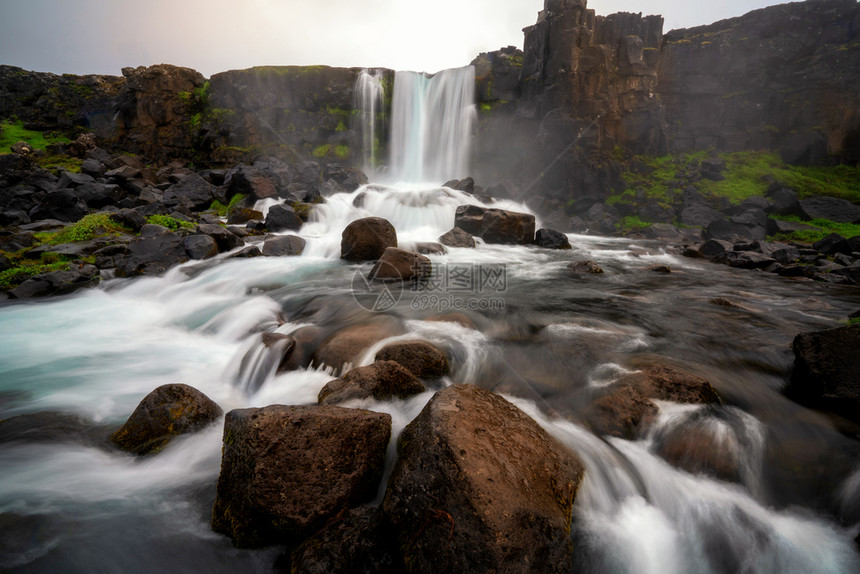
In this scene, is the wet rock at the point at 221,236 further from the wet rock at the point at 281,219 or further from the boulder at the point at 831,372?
the boulder at the point at 831,372

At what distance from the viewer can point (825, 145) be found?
91.8ft

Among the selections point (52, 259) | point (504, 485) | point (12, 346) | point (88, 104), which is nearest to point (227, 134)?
point (88, 104)

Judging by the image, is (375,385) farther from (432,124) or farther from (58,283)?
(432,124)

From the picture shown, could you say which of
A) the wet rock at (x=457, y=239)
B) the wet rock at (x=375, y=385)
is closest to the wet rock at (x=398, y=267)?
the wet rock at (x=375, y=385)

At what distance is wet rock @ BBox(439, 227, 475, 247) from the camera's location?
14.5 meters

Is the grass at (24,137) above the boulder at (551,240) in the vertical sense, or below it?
above

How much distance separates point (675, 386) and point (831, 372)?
61.2 inches

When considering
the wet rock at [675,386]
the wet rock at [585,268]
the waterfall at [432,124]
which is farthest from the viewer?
the waterfall at [432,124]

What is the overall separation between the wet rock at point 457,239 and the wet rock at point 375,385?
10750 mm

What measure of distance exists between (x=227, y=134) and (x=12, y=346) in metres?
30.4

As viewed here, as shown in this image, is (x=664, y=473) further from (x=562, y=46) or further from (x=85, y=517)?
(x=562, y=46)

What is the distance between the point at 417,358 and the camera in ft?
14.9

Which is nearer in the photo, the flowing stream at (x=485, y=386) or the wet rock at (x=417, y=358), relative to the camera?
the flowing stream at (x=485, y=386)

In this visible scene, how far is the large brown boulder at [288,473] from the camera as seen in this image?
2.37 meters
